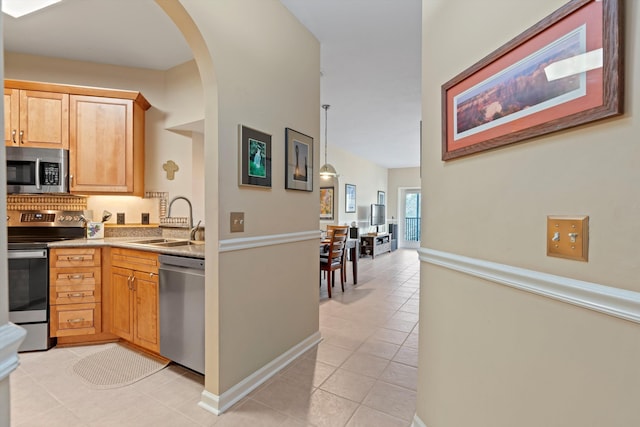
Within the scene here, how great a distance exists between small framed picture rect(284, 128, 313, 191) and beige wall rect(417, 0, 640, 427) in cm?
111

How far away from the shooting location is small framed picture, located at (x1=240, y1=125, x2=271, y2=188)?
6.19 feet

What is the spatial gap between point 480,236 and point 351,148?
20.4 ft

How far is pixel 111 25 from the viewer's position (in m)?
2.52

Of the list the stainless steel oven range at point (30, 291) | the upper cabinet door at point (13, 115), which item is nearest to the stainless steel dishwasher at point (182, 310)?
the stainless steel oven range at point (30, 291)

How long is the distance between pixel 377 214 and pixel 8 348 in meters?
8.72

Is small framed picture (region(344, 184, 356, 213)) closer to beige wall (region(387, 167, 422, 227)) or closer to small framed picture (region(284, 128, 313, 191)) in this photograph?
beige wall (region(387, 167, 422, 227))

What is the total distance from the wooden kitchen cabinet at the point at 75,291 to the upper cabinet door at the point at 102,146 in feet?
2.29

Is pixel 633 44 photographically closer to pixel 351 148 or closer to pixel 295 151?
pixel 295 151

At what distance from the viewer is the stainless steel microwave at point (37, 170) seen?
271 centimetres

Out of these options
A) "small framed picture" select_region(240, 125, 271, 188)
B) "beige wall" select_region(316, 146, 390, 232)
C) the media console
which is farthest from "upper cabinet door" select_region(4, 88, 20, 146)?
the media console

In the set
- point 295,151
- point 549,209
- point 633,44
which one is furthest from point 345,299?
point 633,44

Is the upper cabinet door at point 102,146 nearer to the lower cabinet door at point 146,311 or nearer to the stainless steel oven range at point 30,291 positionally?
the stainless steel oven range at point 30,291

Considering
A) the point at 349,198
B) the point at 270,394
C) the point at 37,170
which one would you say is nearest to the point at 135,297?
the point at 270,394

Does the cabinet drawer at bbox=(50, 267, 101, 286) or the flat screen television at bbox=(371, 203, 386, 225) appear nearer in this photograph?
the cabinet drawer at bbox=(50, 267, 101, 286)
